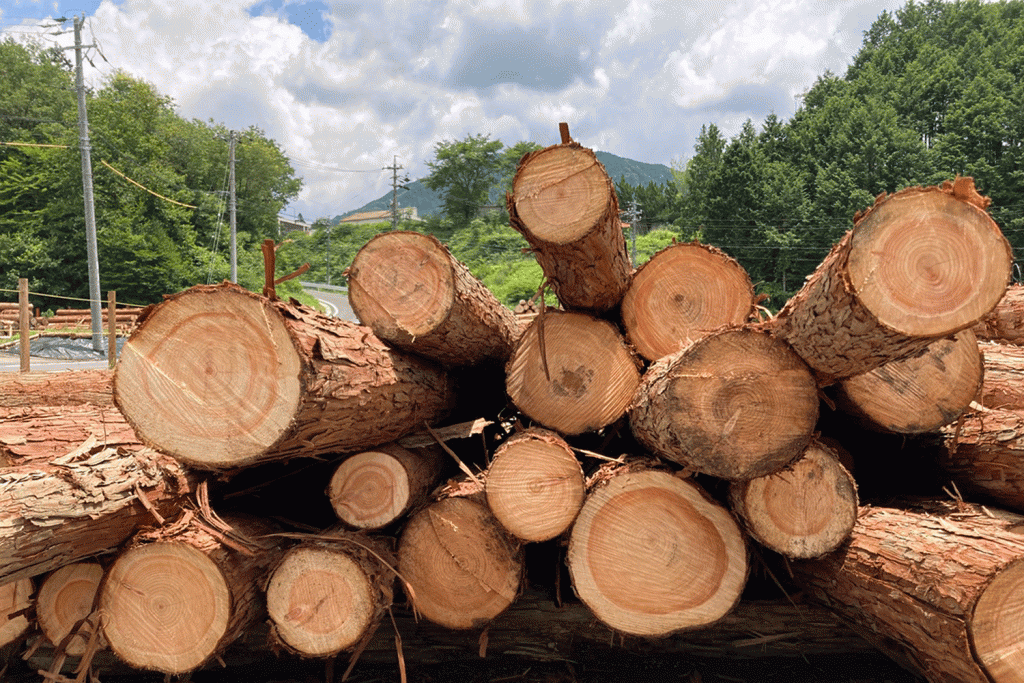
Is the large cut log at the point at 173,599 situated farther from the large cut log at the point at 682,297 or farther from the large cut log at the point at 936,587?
the large cut log at the point at 936,587

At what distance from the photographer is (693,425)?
6.09 feet

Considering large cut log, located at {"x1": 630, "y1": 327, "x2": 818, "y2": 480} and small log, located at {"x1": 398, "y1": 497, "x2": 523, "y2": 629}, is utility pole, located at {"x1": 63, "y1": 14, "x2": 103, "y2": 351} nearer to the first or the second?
small log, located at {"x1": 398, "y1": 497, "x2": 523, "y2": 629}

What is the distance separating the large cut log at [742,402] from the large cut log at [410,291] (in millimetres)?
908

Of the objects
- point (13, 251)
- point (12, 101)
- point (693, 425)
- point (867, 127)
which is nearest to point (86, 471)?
point (693, 425)

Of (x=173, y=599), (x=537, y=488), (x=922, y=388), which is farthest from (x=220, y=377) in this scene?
(x=922, y=388)

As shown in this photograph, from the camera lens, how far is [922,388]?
2.27 m

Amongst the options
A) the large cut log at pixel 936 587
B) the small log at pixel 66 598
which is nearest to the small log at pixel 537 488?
the large cut log at pixel 936 587

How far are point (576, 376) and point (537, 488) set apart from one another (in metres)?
0.48

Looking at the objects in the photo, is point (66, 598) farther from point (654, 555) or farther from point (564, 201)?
point (564, 201)

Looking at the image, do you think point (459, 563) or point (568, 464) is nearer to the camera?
point (568, 464)

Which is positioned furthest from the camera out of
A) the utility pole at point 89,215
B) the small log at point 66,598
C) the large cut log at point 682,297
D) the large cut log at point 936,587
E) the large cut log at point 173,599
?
the utility pole at point 89,215

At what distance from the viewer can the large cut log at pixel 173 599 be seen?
192 cm

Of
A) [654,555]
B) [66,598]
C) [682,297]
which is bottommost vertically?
[66,598]

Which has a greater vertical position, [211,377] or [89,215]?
[89,215]
